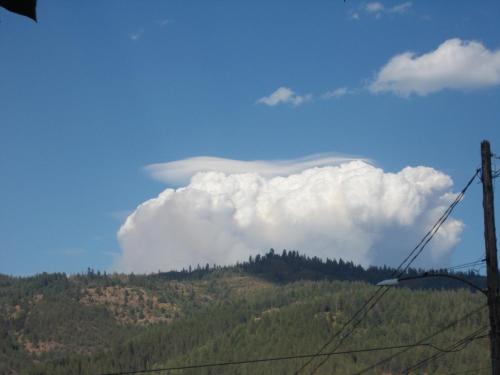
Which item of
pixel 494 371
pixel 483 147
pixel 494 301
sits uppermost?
pixel 483 147

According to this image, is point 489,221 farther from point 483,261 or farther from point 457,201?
point 457,201

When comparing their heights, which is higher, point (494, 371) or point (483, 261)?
point (483, 261)

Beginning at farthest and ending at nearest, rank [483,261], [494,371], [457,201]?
[457,201], [483,261], [494,371]

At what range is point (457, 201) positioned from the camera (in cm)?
2261

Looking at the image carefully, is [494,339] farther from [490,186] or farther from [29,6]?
[29,6]

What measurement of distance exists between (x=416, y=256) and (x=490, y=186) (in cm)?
637

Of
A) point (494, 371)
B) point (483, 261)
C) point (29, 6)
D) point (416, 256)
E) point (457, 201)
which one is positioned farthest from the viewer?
point (416, 256)

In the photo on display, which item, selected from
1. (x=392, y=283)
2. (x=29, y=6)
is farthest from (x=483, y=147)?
(x=29, y=6)

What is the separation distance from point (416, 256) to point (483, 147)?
20.6 ft

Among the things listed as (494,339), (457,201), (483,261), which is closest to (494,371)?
(494,339)

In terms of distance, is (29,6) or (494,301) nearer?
(29,6)

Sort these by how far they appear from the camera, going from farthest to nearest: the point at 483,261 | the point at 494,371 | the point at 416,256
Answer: the point at 416,256, the point at 483,261, the point at 494,371

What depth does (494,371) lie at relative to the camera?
17844 millimetres

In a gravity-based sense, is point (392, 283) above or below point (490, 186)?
below
